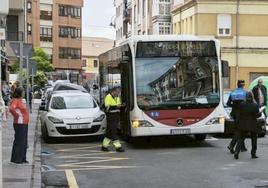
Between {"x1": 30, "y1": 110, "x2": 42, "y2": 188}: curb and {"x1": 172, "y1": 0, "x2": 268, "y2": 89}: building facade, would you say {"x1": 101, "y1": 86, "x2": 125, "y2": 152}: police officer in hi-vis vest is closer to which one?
{"x1": 30, "y1": 110, "x2": 42, "y2": 188}: curb

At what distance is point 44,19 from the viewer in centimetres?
9706

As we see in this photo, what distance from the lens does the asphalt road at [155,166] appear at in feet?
36.6

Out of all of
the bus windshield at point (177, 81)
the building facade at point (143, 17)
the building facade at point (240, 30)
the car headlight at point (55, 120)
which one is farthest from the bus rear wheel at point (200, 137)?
the building facade at point (143, 17)

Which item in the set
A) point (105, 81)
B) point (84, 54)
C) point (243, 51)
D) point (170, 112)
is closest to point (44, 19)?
point (84, 54)

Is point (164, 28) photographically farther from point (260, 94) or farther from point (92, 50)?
point (92, 50)

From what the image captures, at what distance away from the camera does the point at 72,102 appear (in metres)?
19.6

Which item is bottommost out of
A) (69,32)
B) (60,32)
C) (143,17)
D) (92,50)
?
(92,50)

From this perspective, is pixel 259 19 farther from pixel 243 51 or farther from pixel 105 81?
pixel 105 81

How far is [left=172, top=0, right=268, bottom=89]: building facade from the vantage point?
46.4m

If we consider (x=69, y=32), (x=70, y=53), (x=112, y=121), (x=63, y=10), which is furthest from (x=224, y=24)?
(x=69, y=32)

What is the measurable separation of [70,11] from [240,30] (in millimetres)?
59656

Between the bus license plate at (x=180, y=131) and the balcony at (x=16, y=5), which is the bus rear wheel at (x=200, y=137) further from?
the balcony at (x=16, y=5)

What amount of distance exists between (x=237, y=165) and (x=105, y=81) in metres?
10.3

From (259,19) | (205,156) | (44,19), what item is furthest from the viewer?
(44,19)
